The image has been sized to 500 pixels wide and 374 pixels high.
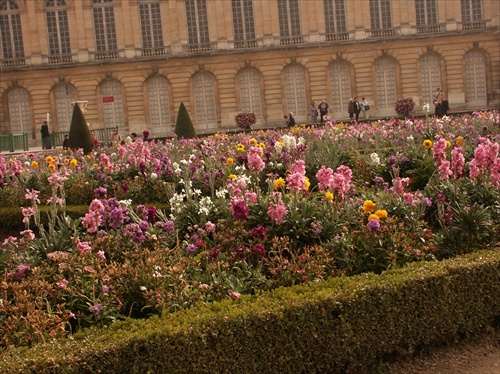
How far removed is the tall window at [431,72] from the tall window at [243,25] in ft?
22.9

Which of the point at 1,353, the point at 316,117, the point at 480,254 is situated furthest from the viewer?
the point at 316,117

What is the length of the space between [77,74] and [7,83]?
284 centimetres

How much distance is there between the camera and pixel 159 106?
36.0m

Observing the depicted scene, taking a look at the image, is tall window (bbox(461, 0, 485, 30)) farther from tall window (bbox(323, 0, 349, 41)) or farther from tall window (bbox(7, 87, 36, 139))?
tall window (bbox(7, 87, 36, 139))

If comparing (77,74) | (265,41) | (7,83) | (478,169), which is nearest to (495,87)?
(265,41)

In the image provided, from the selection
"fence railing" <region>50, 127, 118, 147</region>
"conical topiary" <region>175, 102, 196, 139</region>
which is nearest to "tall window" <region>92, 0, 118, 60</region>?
"fence railing" <region>50, 127, 118, 147</region>

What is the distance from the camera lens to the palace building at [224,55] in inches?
1390

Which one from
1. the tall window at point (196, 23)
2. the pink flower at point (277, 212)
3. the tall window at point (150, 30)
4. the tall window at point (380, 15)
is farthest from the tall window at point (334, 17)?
the pink flower at point (277, 212)

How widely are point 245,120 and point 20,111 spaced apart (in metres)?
9.52

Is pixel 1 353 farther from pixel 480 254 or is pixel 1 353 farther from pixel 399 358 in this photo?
pixel 480 254

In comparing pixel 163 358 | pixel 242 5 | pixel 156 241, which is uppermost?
pixel 242 5

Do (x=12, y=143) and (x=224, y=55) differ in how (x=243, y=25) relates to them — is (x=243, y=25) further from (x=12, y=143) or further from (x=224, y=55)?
(x=12, y=143)

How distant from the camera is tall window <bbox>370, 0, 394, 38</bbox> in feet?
117

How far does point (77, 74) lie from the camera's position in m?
35.4
